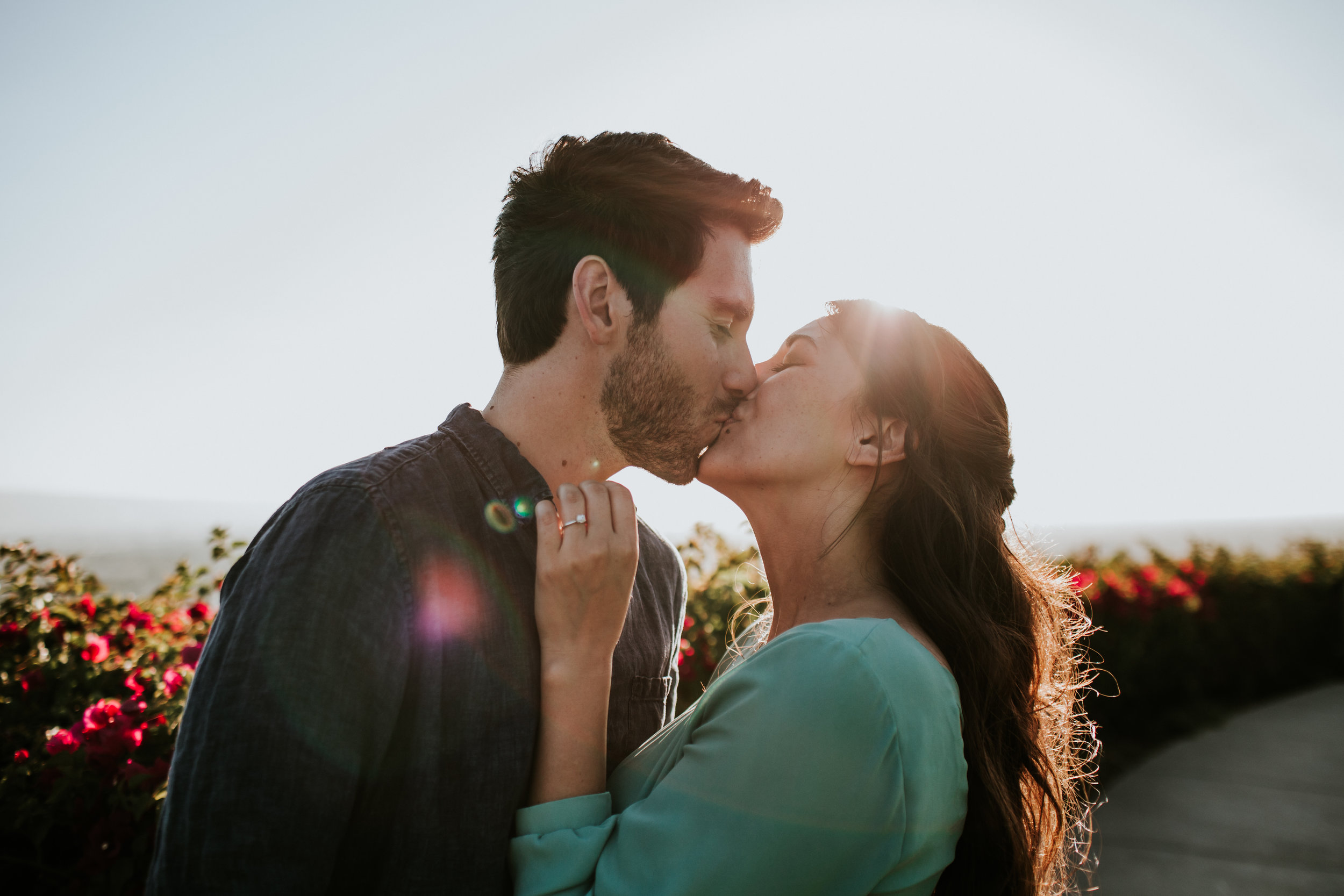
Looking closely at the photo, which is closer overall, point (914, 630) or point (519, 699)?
point (519, 699)

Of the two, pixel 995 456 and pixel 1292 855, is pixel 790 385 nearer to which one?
pixel 995 456

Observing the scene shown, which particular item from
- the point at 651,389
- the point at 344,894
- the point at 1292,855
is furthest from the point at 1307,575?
the point at 344,894

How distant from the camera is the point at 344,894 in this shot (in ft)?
5.06

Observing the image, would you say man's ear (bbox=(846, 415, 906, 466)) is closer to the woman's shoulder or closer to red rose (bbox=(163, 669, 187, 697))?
the woman's shoulder

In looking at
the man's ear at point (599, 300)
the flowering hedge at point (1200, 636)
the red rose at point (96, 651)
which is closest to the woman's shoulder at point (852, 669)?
the man's ear at point (599, 300)

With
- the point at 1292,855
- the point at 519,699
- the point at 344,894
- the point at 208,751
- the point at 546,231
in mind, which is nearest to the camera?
the point at 208,751

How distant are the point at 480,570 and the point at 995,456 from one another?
5.69 ft

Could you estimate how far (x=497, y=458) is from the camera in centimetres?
194

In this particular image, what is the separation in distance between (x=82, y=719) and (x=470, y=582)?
A: 220 cm

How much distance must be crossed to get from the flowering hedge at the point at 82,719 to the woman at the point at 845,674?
1.39 m

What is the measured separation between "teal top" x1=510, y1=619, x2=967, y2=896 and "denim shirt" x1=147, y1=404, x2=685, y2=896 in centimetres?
20

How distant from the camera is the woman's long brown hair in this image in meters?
2.05

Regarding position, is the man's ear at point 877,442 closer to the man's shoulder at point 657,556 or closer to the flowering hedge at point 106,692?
the man's shoulder at point 657,556

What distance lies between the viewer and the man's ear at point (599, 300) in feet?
7.29
